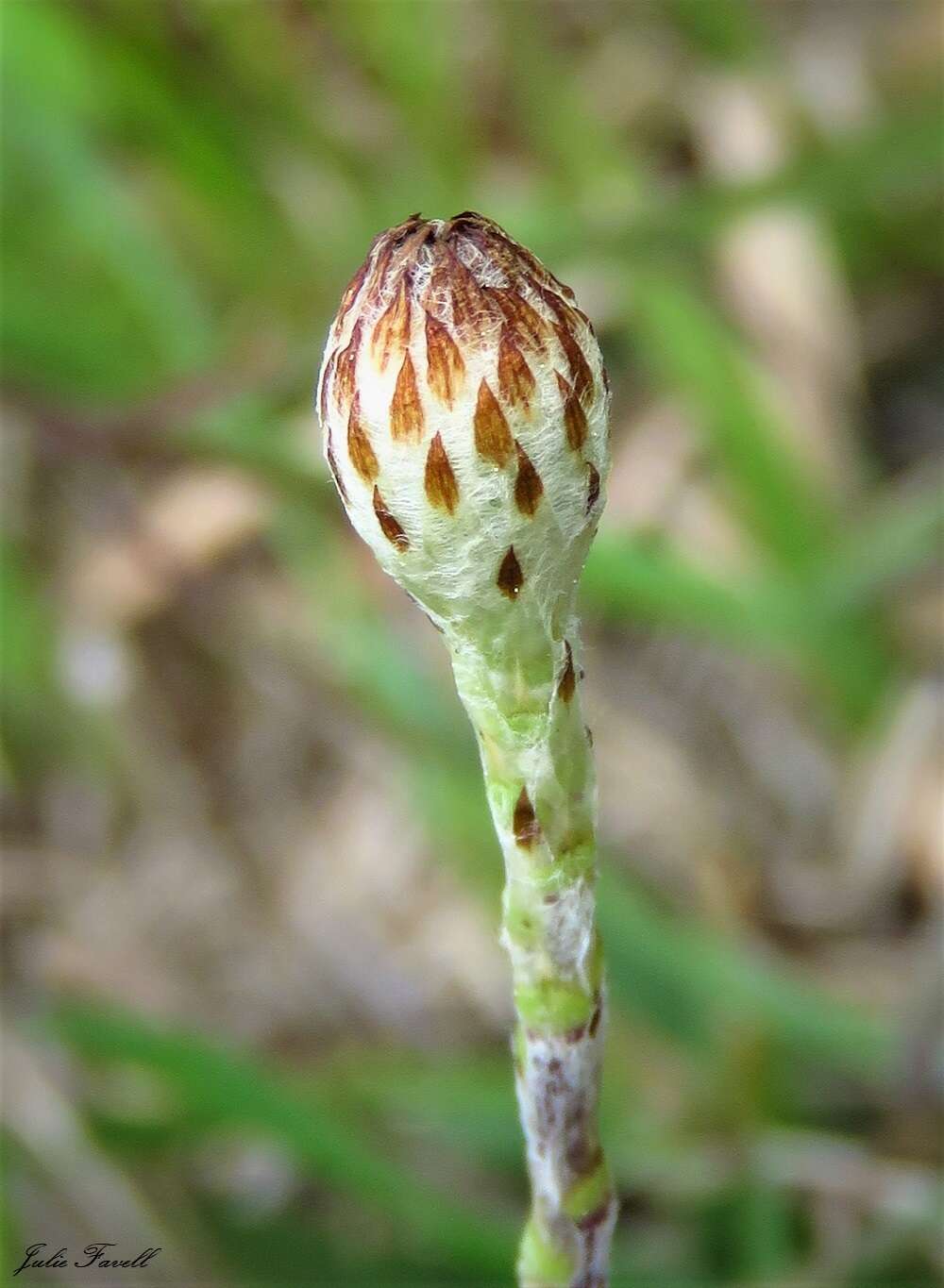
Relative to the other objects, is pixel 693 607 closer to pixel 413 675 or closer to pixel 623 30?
pixel 413 675

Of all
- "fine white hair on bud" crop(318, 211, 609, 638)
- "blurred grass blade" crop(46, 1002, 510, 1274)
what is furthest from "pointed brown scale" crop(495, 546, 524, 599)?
"blurred grass blade" crop(46, 1002, 510, 1274)

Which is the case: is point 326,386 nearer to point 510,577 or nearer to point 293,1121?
point 510,577

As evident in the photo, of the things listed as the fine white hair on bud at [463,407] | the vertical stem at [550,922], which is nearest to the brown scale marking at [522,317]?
the fine white hair on bud at [463,407]

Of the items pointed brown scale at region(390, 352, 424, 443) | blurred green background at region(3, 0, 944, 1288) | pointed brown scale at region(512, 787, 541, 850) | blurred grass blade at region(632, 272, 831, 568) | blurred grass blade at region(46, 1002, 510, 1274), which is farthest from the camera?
blurred grass blade at region(632, 272, 831, 568)

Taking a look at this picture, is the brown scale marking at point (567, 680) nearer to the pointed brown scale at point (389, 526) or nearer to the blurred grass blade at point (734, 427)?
the pointed brown scale at point (389, 526)

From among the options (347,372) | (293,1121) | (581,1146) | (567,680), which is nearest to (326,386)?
(347,372)

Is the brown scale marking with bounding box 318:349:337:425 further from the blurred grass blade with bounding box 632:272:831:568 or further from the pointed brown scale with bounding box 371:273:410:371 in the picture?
the blurred grass blade with bounding box 632:272:831:568
